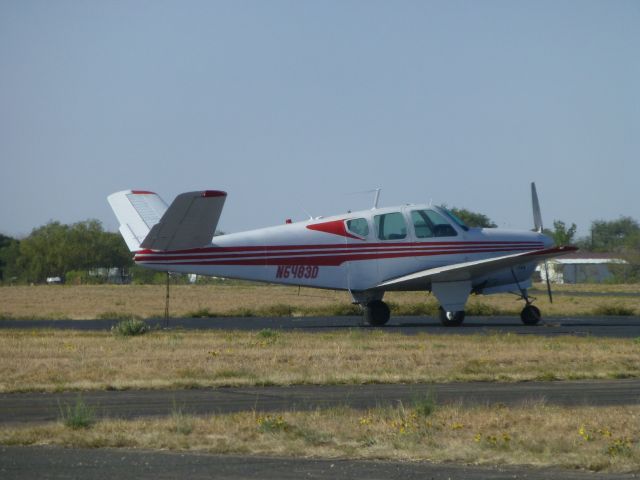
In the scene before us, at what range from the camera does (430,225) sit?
27.7 meters

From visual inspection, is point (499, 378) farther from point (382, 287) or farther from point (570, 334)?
point (382, 287)

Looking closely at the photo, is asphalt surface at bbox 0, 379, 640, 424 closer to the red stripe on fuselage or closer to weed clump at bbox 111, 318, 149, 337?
weed clump at bbox 111, 318, 149, 337

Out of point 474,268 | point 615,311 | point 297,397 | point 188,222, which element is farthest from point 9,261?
point 297,397

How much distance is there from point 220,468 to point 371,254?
18.1 metres

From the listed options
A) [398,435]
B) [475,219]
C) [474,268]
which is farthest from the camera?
[475,219]

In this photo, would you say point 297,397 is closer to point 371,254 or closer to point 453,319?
point 371,254

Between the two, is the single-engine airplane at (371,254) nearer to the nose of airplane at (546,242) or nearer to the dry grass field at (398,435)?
the nose of airplane at (546,242)

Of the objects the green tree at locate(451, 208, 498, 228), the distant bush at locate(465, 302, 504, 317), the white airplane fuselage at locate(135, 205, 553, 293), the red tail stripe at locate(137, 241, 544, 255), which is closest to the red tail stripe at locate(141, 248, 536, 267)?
the white airplane fuselage at locate(135, 205, 553, 293)

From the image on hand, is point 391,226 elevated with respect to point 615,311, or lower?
elevated

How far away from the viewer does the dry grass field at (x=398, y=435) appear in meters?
10.1

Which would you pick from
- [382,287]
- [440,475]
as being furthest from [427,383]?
[382,287]

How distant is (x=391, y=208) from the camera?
90.2 ft

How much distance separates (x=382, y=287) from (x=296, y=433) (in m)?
16.9

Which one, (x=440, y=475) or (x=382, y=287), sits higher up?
(x=382, y=287)
